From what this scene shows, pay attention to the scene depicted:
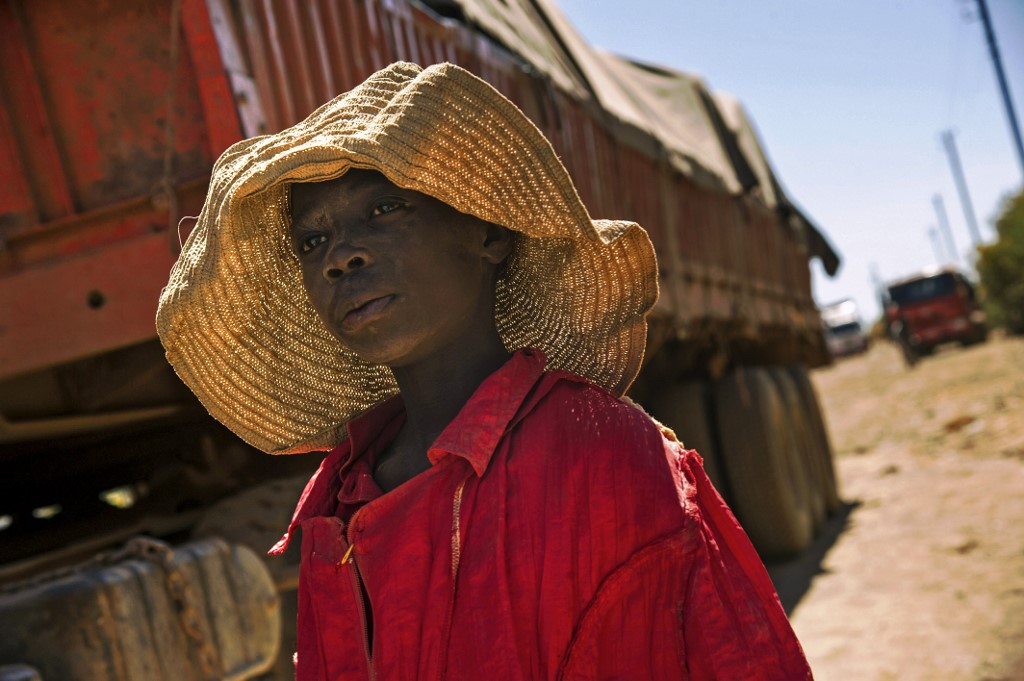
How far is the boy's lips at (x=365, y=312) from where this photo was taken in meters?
1.59

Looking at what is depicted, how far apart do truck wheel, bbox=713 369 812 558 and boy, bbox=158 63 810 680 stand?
6.15 m

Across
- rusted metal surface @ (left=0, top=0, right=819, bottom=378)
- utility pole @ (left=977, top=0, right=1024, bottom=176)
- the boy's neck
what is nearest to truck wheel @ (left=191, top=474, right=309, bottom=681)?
rusted metal surface @ (left=0, top=0, right=819, bottom=378)

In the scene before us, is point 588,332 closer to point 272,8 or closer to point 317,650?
point 317,650

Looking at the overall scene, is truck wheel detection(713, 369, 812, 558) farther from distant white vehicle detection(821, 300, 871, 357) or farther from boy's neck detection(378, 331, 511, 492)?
distant white vehicle detection(821, 300, 871, 357)

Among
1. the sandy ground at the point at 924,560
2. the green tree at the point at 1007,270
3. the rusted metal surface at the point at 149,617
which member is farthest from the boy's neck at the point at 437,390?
the green tree at the point at 1007,270

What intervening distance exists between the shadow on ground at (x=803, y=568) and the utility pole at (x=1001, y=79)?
1651 centimetres

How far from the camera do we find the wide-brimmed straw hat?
1590 millimetres

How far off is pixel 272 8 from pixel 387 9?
2.16 ft

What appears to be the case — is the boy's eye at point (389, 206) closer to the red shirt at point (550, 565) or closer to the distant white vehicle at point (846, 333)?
the red shirt at point (550, 565)

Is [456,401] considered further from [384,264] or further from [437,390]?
[384,264]

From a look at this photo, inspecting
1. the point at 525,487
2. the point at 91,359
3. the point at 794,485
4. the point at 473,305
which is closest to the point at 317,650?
the point at 525,487

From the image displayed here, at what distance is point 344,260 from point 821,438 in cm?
954

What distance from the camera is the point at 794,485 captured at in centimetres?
855

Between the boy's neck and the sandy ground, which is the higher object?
the boy's neck
